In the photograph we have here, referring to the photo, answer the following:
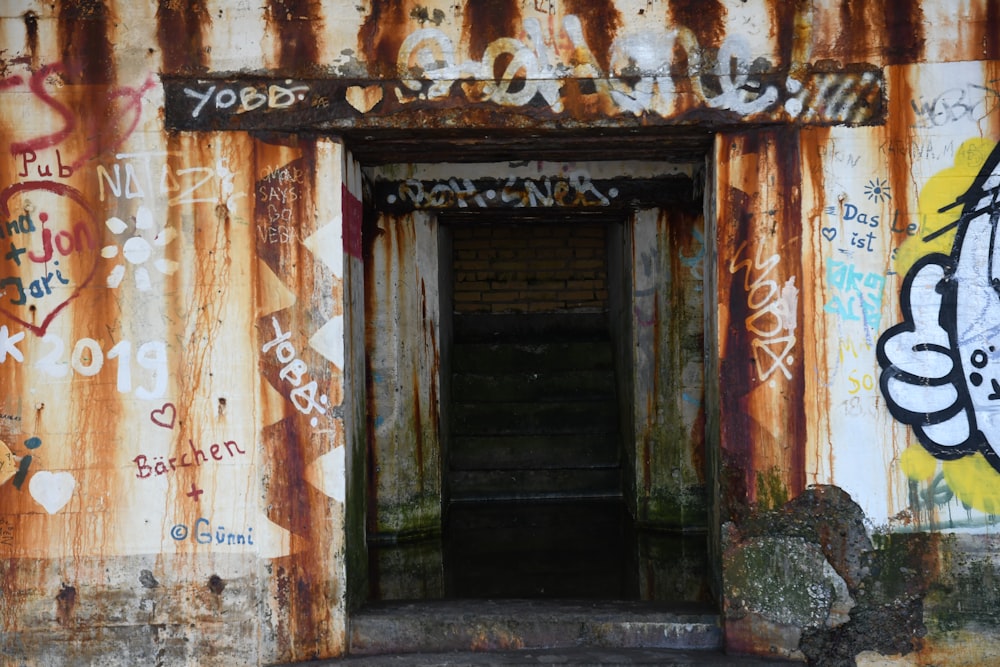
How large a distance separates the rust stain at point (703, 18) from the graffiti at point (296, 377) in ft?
7.61

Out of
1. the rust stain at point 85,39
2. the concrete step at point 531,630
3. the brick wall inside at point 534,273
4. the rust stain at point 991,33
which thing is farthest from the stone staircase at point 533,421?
the rust stain at point 991,33

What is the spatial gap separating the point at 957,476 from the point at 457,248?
6.93 meters

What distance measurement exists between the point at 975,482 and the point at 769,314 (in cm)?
121

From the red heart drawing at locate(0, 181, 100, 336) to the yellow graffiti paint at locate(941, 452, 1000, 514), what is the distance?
4.08 m

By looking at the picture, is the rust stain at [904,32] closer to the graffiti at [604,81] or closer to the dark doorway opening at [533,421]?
the graffiti at [604,81]

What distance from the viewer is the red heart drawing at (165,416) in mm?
3982

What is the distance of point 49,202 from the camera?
3947mm

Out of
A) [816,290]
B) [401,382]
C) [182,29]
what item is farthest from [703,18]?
[401,382]

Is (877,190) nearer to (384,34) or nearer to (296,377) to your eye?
(384,34)

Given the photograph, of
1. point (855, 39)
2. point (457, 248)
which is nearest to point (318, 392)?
point (855, 39)

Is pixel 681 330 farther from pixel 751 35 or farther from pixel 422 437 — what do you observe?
pixel 751 35

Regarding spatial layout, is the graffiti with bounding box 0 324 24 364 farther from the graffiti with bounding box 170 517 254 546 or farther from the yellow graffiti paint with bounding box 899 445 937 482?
the yellow graffiti paint with bounding box 899 445 937 482

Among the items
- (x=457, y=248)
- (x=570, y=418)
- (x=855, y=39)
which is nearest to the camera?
(x=855, y=39)

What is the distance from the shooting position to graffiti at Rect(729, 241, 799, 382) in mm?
3941
